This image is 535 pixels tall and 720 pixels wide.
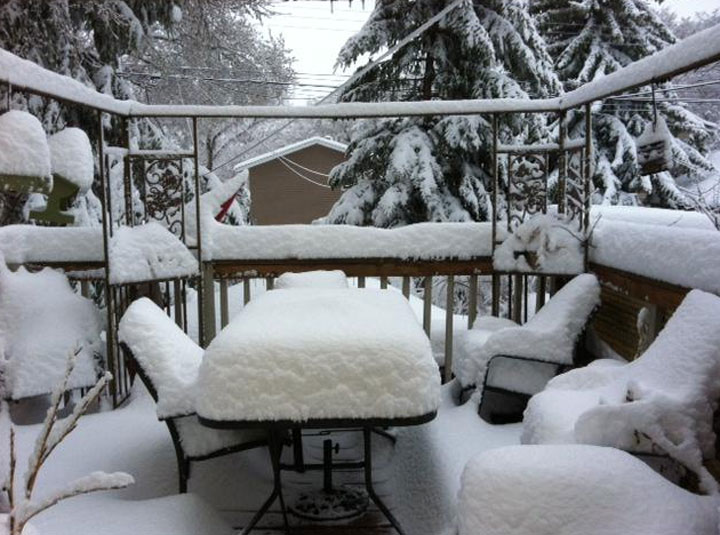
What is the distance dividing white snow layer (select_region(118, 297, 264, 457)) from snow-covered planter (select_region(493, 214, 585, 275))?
201cm

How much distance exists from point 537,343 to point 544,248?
84 cm

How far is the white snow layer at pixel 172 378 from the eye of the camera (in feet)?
7.22

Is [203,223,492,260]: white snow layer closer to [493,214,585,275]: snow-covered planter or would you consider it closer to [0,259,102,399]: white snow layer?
[493,214,585,275]: snow-covered planter

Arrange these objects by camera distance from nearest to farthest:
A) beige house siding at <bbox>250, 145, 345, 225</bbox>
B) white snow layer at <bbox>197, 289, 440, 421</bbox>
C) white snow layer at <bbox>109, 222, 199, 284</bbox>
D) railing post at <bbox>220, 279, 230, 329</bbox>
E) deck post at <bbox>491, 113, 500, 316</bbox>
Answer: white snow layer at <bbox>197, 289, 440, 421</bbox> → white snow layer at <bbox>109, 222, 199, 284</bbox> → deck post at <bbox>491, 113, 500, 316</bbox> → railing post at <bbox>220, 279, 230, 329</bbox> → beige house siding at <bbox>250, 145, 345, 225</bbox>

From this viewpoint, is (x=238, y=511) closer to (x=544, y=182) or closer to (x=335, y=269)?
(x=335, y=269)

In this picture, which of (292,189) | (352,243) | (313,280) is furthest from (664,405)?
(292,189)

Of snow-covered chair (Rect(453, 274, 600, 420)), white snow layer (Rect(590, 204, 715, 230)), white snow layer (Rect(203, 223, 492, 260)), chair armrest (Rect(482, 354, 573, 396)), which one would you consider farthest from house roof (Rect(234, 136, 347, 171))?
chair armrest (Rect(482, 354, 573, 396))

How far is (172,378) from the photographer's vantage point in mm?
2256

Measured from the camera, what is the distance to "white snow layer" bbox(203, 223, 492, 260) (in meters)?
3.89

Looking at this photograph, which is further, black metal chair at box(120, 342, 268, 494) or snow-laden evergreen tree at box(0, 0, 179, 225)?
snow-laden evergreen tree at box(0, 0, 179, 225)

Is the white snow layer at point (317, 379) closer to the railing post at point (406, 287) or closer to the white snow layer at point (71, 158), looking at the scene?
the white snow layer at point (71, 158)

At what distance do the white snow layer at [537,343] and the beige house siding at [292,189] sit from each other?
1696 centimetres

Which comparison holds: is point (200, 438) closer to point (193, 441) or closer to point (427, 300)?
point (193, 441)

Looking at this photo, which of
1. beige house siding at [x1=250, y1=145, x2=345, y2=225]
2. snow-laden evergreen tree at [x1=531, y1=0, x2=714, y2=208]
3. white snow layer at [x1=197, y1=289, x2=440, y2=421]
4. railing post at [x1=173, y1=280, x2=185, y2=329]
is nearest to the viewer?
white snow layer at [x1=197, y1=289, x2=440, y2=421]
